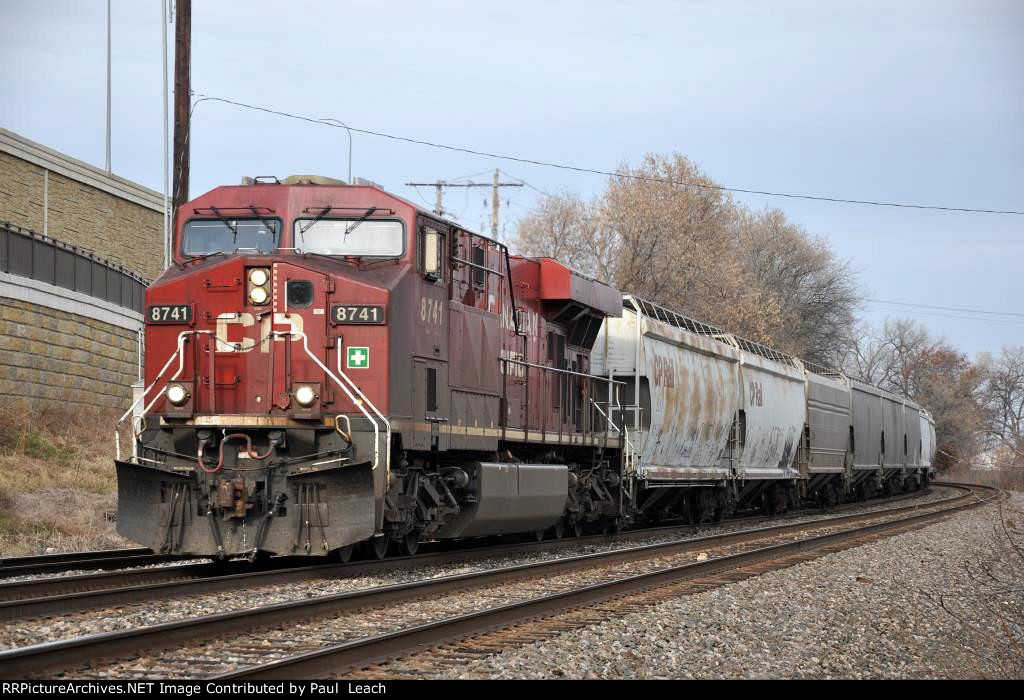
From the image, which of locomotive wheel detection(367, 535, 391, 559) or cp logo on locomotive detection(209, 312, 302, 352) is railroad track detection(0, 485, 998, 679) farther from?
cp logo on locomotive detection(209, 312, 302, 352)

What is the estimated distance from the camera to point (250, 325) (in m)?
11.6

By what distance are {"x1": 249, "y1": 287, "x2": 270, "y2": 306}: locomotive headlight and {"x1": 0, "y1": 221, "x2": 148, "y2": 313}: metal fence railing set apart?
13.4 meters

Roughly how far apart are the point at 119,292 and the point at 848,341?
51.3 meters

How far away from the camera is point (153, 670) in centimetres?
674

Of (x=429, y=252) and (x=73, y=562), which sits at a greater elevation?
(x=429, y=252)

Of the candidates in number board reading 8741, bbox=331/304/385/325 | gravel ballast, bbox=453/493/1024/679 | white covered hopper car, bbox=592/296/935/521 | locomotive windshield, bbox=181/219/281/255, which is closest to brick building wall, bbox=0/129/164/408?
white covered hopper car, bbox=592/296/935/521

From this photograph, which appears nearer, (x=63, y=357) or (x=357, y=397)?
(x=357, y=397)

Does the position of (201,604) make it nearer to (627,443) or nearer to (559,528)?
(559,528)

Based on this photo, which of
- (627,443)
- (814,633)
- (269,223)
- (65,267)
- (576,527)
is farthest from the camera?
(65,267)

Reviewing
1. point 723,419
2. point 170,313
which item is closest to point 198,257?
point 170,313

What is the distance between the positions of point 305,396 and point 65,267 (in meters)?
16.2

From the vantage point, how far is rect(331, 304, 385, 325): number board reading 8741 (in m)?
11.4
